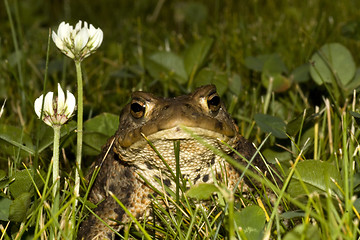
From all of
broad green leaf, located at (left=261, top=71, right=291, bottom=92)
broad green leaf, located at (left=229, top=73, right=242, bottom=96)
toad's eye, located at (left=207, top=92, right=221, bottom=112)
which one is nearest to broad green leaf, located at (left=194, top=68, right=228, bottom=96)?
broad green leaf, located at (left=229, top=73, right=242, bottom=96)

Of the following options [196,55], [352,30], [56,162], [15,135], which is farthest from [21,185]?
[352,30]

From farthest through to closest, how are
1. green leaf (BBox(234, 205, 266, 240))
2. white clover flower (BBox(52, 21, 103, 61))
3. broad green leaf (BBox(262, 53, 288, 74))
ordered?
1. broad green leaf (BBox(262, 53, 288, 74))
2. white clover flower (BBox(52, 21, 103, 61))
3. green leaf (BBox(234, 205, 266, 240))

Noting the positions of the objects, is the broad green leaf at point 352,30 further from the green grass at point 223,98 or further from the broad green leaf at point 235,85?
the broad green leaf at point 235,85

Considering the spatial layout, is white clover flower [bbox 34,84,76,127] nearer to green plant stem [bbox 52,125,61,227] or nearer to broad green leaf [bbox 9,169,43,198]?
green plant stem [bbox 52,125,61,227]

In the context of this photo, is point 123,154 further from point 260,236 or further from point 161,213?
point 260,236

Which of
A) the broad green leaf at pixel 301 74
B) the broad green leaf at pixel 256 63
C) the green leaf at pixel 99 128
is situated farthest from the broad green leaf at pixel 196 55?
the green leaf at pixel 99 128

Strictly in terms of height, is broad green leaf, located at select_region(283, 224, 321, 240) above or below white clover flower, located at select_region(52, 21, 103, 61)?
below
